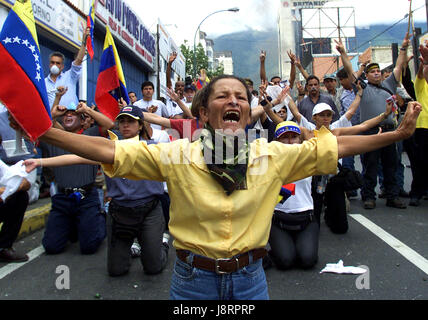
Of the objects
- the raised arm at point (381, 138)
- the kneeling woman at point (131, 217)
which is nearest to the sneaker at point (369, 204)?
the kneeling woman at point (131, 217)

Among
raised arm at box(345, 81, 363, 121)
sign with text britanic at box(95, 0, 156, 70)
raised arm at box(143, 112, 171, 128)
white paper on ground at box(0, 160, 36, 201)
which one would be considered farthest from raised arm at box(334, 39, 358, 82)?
sign with text britanic at box(95, 0, 156, 70)

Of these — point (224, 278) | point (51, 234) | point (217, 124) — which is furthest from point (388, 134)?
point (51, 234)

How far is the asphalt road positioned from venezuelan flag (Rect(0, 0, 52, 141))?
2085mm

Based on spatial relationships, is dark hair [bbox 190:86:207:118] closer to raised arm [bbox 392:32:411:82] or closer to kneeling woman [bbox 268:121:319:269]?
kneeling woman [bbox 268:121:319:269]

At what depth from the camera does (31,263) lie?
→ 4.16 meters

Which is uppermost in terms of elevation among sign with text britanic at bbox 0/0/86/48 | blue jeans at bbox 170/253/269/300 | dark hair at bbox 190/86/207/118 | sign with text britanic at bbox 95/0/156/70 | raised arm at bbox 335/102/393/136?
sign with text britanic at bbox 95/0/156/70

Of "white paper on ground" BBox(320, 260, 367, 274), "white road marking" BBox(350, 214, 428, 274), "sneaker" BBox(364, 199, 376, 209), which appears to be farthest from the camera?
"sneaker" BBox(364, 199, 376, 209)

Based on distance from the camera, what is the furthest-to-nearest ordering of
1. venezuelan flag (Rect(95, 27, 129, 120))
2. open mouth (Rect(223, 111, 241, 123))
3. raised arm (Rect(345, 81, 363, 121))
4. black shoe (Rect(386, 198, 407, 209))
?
black shoe (Rect(386, 198, 407, 209)) → raised arm (Rect(345, 81, 363, 121)) → venezuelan flag (Rect(95, 27, 129, 120)) → open mouth (Rect(223, 111, 241, 123))

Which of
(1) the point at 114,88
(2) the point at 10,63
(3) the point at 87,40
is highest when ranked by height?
(3) the point at 87,40

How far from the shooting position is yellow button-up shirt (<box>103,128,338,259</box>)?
179 centimetres

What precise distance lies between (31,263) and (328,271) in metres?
A: 3.22

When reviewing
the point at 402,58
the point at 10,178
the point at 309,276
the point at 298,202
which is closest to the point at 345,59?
the point at 402,58

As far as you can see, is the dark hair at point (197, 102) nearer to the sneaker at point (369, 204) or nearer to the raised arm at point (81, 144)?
the raised arm at point (81, 144)

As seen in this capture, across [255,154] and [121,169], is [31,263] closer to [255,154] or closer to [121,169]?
[121,169]
